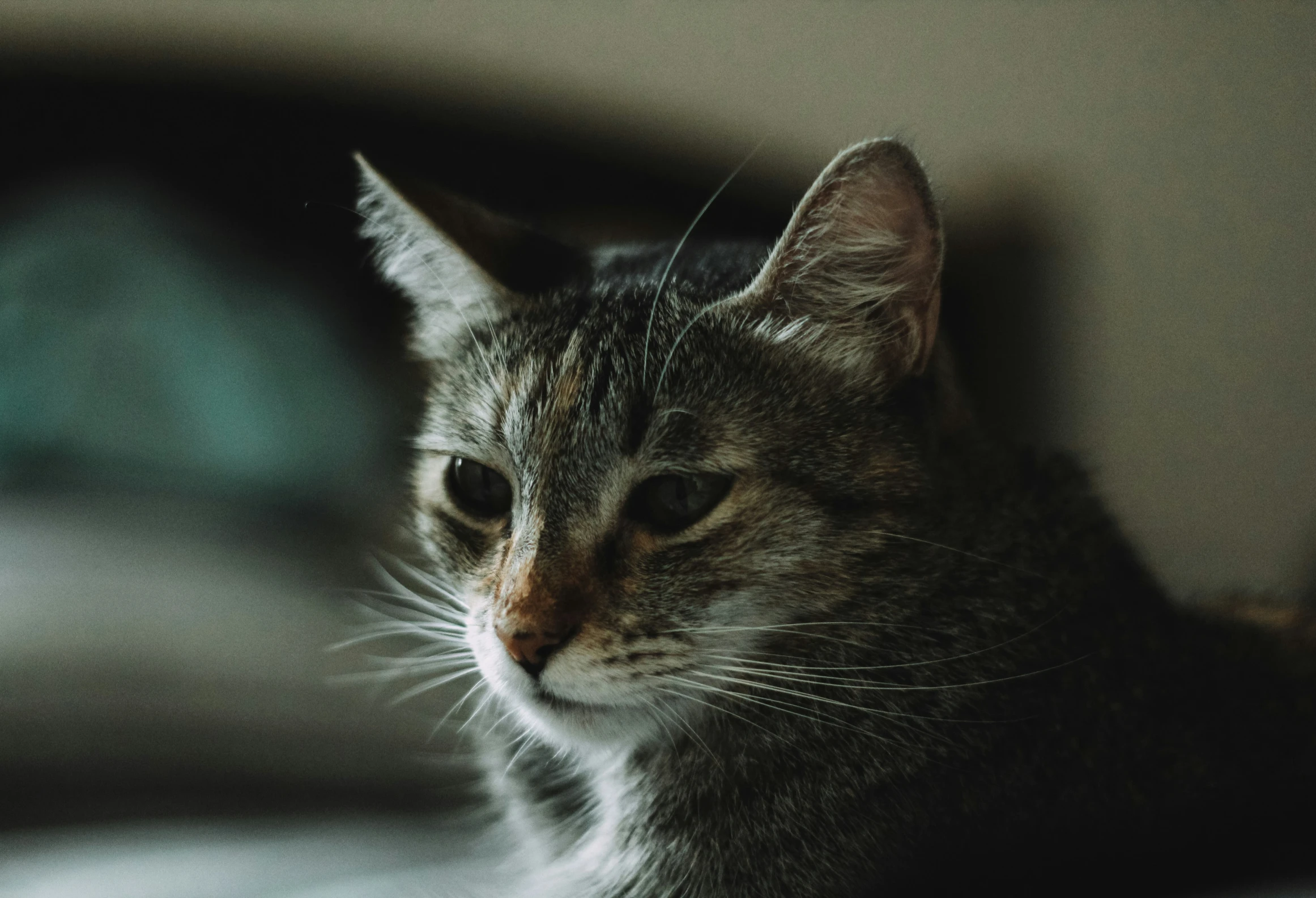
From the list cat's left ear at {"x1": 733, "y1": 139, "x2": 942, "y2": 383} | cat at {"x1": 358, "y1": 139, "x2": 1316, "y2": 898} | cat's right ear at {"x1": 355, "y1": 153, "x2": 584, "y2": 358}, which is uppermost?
cat's right ear at {"x1": 355, "y1": 153, "x2": 584, "y2": 358}

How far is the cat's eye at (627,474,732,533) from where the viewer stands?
710 mm

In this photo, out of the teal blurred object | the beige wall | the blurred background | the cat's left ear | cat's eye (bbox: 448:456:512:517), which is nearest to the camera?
the cat's left ear

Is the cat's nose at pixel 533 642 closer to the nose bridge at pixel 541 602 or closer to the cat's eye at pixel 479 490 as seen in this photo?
the nose bridge at pixel 541 602

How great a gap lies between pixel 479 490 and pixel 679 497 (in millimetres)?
205

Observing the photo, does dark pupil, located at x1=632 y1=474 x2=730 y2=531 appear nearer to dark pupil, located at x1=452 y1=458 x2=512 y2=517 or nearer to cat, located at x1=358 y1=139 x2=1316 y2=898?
cat, located at x1=358 y1=139 x2=1316 y2=898

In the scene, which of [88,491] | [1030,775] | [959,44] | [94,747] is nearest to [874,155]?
[1030,775]

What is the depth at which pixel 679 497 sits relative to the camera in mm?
715

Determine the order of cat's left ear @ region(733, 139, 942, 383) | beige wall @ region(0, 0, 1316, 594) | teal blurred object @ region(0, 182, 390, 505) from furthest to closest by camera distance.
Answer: beige wall @ region(0, 0, 1316, 594)
teal blurred object @ region(0, 182, 390, 505)
cat's left ear @ region(733, 139, 942, 383)

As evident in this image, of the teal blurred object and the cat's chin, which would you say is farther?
the teal blurred object

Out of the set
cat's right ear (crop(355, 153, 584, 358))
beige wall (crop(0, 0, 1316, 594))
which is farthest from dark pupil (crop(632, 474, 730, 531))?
beige wall (crop(0, 0, 1316, 594))

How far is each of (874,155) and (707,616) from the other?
34cm

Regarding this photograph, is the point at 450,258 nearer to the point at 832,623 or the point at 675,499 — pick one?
the point at 675,499

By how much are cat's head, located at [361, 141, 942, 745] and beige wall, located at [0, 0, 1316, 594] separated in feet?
2.00

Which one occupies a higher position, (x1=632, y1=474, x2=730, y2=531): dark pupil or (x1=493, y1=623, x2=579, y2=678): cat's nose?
(x1=632, y1=474, x2=730, y2=531): dark pupil
